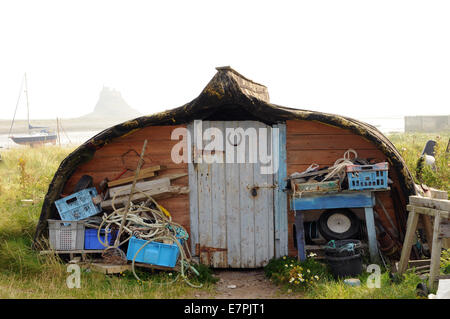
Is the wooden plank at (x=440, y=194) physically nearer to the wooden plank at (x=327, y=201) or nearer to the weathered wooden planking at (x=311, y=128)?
the wooden plank at (x=327, y=201)

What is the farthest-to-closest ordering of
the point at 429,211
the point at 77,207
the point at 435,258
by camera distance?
the point at 77,207
the point at 429,211
the point at 435,258

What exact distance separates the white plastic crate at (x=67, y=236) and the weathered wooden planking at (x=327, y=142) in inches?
155

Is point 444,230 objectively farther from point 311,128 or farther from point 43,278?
point 43,278

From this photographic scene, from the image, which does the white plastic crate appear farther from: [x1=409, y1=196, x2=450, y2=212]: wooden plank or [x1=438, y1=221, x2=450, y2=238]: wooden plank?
[x1=438, y1=221, x2=450, y2=238]: wooden plank

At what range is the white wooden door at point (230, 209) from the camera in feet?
25.2

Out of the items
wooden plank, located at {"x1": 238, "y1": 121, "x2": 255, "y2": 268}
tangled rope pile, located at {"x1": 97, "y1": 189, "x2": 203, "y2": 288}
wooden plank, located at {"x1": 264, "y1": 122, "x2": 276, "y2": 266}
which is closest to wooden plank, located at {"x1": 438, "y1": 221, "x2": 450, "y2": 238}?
wooden plank, located at {"x1": 264, "y1": 122, "x2": 276, "y2": 266}

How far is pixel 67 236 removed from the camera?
7367mm

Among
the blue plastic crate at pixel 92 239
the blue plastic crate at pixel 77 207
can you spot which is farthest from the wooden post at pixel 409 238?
the blue plastic crate at pixel 77 207

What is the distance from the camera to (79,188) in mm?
7660

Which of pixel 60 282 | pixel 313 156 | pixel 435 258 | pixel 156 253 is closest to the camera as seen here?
pixel 435 258

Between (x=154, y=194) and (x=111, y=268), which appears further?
(x=154, y=194)

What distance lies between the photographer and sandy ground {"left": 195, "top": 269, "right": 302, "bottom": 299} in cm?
639

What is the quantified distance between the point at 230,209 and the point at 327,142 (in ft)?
6.91

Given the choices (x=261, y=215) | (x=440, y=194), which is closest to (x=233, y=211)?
(x=261, y=215)
